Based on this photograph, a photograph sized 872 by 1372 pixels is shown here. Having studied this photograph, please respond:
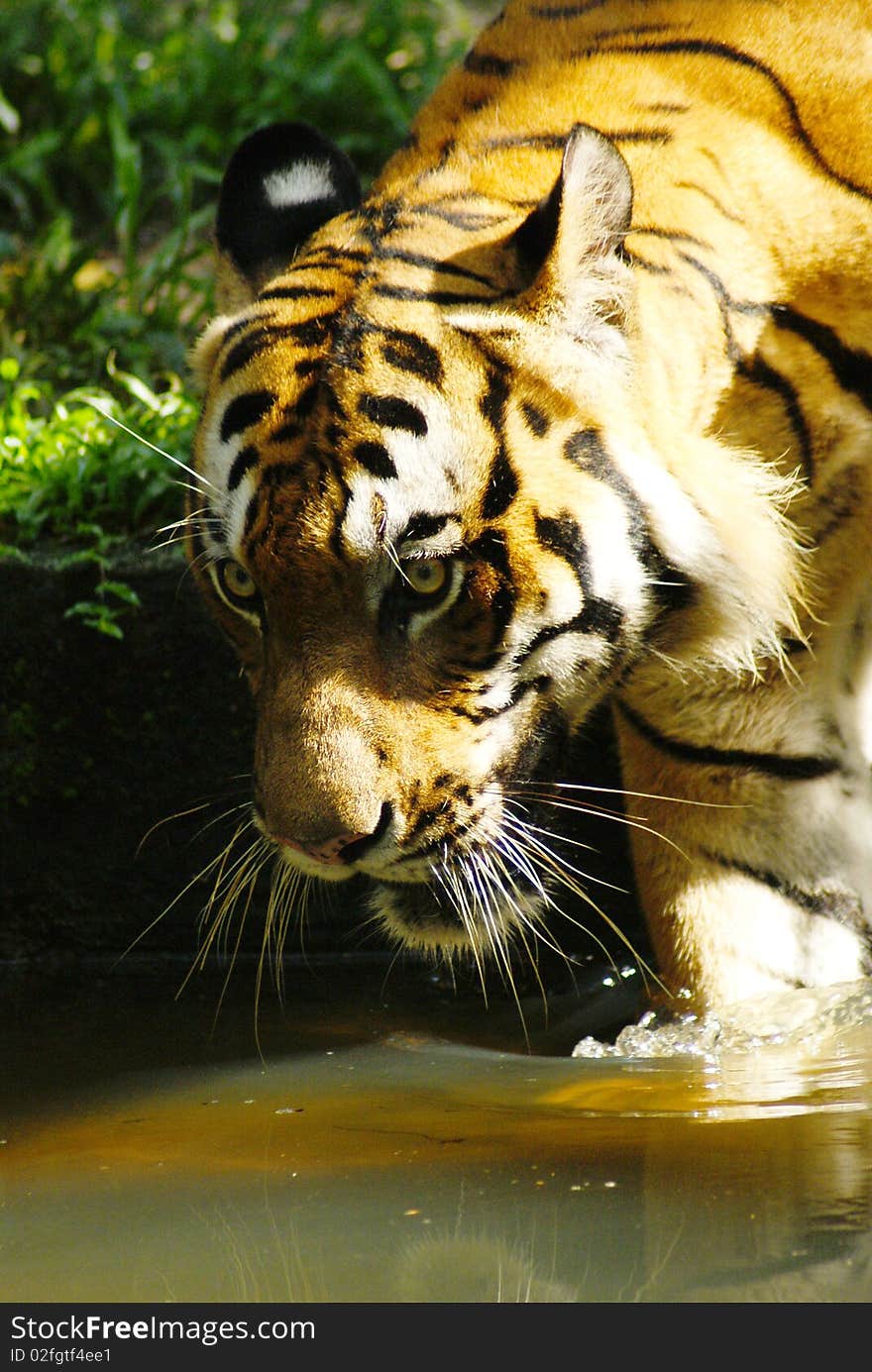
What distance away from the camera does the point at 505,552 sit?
95.7 inches

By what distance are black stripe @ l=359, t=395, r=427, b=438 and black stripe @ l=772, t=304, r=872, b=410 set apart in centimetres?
68

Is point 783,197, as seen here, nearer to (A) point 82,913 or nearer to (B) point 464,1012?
(B) point 464,1012

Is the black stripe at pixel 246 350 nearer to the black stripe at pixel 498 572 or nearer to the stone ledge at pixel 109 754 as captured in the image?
the black stripe at pixel 498 572

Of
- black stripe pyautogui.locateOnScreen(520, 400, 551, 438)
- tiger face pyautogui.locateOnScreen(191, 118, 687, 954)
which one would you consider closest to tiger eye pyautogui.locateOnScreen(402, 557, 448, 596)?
tiger face pyautogui.locateOnScreen(191, 118, 687, 954)

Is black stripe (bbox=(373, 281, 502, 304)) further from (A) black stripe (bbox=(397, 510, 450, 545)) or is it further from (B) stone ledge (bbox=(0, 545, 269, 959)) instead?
(B) stone ledge (bbox=(0, 545, 269, 959))

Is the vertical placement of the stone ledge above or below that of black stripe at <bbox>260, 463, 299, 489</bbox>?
below

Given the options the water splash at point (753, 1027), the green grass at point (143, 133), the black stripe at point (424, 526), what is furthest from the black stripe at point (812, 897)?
the green grass at point (143, 133)

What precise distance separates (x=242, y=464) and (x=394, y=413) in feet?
0.91

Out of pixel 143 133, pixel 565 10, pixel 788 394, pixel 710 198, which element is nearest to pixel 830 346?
pixel 788 394

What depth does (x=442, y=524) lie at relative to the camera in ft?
7.80

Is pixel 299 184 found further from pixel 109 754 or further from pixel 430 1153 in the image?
pixel 430 1153

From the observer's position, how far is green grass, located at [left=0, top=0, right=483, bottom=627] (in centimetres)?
530

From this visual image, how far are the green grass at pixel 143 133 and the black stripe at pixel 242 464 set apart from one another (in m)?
2.07

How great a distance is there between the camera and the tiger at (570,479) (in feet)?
7.88
